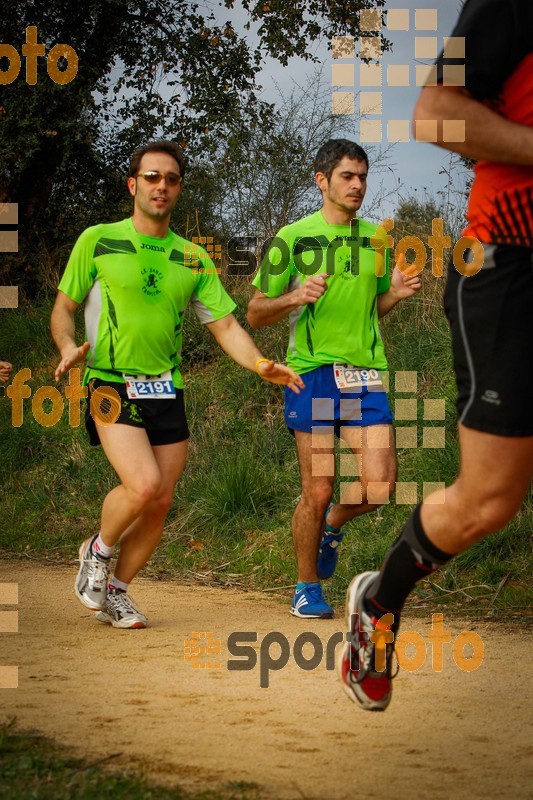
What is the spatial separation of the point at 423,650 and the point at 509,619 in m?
1.25

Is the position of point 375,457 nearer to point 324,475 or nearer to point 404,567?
point 324,475

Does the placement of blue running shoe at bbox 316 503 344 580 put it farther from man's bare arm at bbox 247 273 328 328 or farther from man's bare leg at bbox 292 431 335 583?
man's bare arm at bbox 247 273 328 328

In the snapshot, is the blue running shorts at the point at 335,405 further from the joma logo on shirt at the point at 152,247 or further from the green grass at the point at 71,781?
the green grass at the point at 71,781

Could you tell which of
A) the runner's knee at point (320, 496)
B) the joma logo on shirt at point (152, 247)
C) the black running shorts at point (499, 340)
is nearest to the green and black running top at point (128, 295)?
the joma logo on shirt at point (152, 247)

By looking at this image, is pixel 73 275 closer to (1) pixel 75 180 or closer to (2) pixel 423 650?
(2) pixel 423 650

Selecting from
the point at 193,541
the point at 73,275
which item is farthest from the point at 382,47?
the point at 73,275

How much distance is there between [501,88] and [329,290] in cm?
369

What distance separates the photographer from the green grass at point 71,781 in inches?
133

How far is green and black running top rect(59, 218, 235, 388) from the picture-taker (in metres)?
6.38

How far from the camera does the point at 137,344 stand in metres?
6.37

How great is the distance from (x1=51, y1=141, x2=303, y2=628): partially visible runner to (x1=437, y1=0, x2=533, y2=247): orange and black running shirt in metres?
2.89

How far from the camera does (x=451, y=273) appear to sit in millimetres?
3461

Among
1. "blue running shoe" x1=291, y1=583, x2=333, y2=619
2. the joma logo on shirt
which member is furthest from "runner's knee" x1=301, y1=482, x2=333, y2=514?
the joma logo on shirt

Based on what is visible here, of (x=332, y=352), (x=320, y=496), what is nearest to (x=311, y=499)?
(x=320, y=496)
